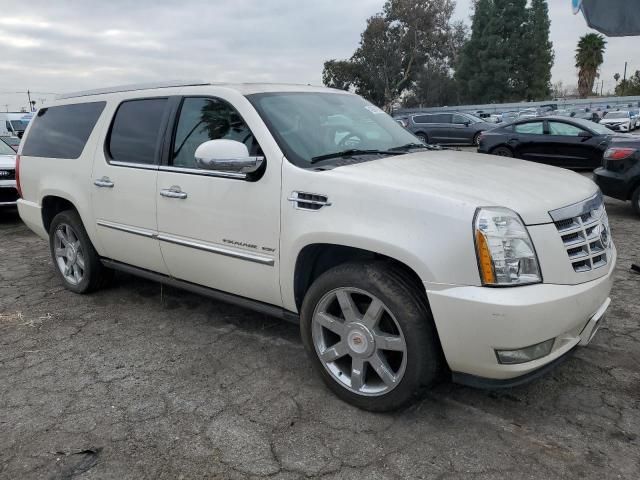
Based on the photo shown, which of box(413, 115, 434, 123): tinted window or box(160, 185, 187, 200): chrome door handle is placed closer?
box(160, 185, 187, 200): chrome door handle

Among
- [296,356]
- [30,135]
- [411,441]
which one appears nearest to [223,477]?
[411,441]

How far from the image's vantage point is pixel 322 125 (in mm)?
3453

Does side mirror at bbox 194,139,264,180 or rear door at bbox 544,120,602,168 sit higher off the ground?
side mirror at bbox 194,139,264,180

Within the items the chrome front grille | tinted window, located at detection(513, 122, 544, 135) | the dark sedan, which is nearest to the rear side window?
the chrome front grille

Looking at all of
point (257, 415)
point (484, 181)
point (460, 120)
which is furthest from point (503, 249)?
point (460, 120)

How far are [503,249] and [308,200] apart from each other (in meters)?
1.06

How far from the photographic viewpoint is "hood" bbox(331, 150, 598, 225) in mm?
2475

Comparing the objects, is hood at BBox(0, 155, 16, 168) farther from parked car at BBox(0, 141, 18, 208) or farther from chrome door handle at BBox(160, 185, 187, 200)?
chrome door handle at BBox(160, 185, 187, 200)

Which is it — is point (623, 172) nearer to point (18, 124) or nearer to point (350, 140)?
point (350, 140)

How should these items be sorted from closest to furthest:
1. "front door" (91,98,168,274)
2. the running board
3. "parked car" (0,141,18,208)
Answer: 1. the running board
2. "front door" (91,98,168,274)
3. "parked car" (0,141,18,208)

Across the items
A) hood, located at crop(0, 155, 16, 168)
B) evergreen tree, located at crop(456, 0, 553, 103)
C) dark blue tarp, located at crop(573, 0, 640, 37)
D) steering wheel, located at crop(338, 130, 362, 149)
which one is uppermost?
evergreen tree, located at crop(456, 0, 553, 103)

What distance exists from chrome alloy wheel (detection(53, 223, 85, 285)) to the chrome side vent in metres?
2.62

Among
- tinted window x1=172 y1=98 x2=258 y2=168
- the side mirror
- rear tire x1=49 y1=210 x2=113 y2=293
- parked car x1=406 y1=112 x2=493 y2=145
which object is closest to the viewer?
the side mirror

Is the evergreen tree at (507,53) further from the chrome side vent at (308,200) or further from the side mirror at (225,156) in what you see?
the chrome side vent at (308,200)
